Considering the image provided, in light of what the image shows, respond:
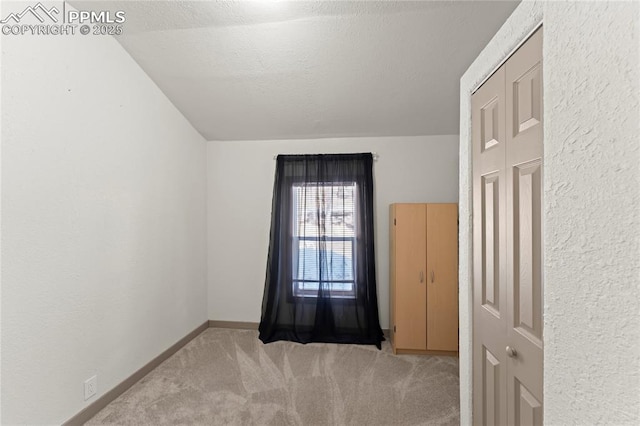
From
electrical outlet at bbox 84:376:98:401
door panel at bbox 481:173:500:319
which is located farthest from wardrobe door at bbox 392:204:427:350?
electrical outlet at bbox 84:376:98:401

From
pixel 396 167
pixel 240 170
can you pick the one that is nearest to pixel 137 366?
pixel 240 170

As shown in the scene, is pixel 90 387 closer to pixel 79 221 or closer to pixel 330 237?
pixel 79 221

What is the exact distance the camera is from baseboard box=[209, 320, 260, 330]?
384 cm

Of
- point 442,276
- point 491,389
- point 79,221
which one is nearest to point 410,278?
Answer: point 442,276

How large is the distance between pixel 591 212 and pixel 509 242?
494 mm

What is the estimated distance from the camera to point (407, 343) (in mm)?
3158

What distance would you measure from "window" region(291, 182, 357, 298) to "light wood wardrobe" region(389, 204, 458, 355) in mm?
596

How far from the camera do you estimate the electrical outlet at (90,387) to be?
2098mm

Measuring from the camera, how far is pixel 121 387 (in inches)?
94.8

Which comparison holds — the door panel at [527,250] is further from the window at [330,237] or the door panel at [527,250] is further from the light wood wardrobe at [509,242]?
the window at [330,237]

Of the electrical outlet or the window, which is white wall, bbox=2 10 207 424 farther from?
the window

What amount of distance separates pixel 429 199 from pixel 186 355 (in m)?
3.10

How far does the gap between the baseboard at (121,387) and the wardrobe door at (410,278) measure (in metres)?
2.24

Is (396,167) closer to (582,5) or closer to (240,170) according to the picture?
(240,170)
